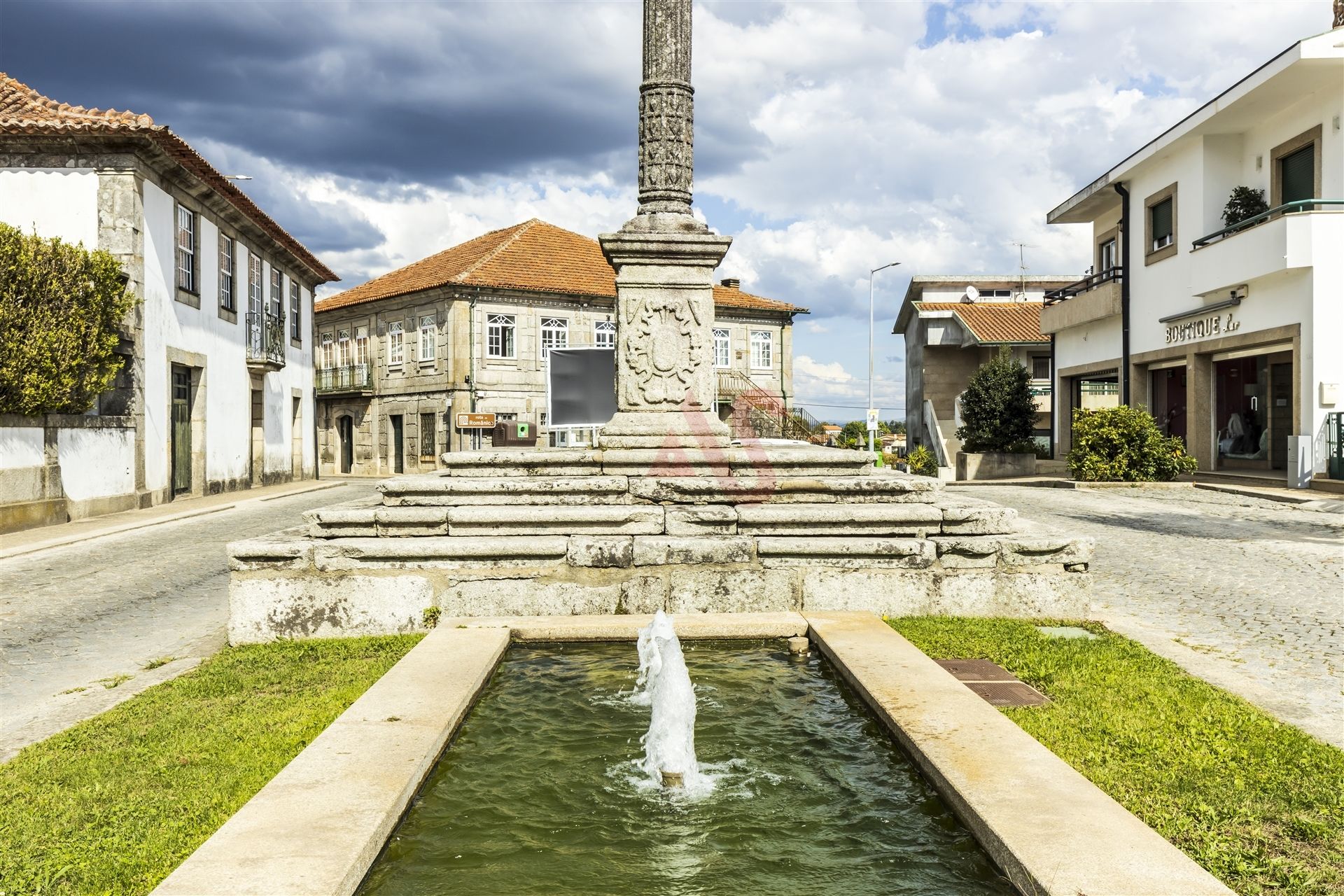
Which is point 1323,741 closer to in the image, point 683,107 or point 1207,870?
point 1207,870

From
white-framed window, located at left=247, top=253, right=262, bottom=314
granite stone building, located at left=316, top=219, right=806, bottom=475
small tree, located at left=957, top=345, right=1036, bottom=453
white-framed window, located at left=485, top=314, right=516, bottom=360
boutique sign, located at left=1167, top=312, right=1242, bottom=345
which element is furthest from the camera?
white-framed window, located at left=485, top=314, right=516, bottom=360

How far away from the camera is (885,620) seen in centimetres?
582

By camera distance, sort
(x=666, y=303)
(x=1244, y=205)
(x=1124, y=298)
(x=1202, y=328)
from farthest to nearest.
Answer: (x=1124, y=298) < (x=1202, y=328) < (x=1244, y=205) < (x=666, y=303)

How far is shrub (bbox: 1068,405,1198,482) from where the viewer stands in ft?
61.2

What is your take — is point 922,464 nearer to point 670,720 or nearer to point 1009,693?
point 1009,693

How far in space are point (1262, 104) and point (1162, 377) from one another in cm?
723

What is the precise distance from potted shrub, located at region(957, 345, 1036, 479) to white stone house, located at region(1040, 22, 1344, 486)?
2348 millimetres

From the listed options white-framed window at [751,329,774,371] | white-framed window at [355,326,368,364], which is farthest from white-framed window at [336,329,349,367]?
white-framed window at [751,329,774,371]

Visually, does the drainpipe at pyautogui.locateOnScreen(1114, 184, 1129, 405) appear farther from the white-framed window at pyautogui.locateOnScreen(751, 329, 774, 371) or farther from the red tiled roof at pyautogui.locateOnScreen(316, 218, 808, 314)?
the white-framed window at pyautogui.locateOnScreen(751, 329, 774, 371)

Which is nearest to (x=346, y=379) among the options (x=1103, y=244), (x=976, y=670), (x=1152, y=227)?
(x=1103, y=244)

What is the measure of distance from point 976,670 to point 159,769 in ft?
12.5

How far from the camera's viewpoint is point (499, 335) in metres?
34.1

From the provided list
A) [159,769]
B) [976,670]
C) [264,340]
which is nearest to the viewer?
[159,769]

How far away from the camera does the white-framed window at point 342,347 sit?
127ft
